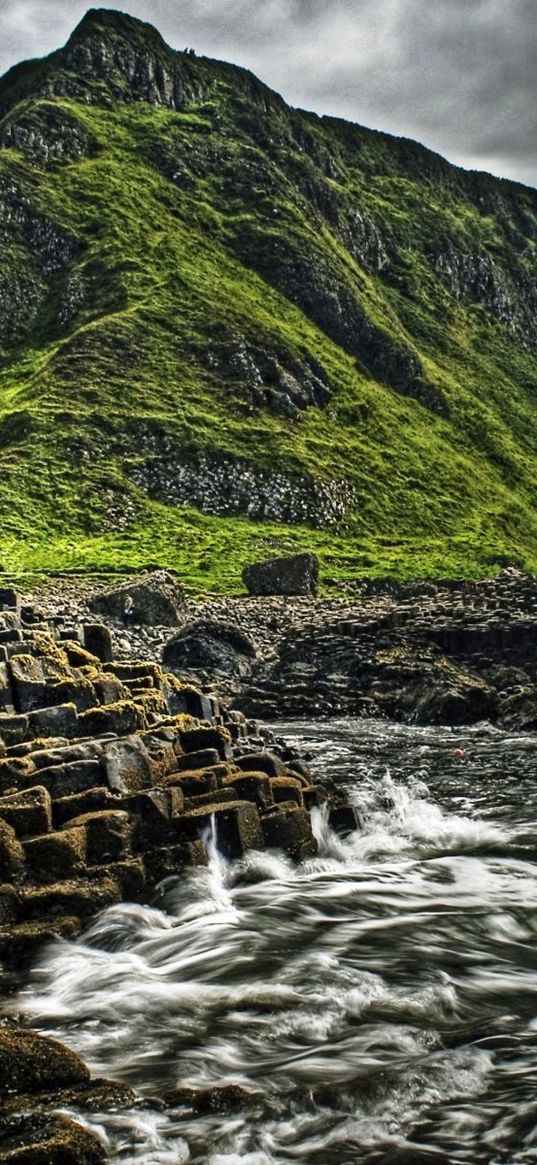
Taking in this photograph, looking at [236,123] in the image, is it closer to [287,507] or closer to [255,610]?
[287,507]

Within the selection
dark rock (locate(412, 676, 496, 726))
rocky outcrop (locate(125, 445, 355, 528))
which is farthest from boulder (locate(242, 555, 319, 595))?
rocky outcrop (locate(125, 445, 355, 528))

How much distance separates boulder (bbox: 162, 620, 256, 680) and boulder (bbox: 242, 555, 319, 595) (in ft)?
50.7

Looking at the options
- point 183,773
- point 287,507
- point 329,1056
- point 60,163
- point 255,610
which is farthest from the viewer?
point 60,163

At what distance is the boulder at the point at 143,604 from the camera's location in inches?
2207

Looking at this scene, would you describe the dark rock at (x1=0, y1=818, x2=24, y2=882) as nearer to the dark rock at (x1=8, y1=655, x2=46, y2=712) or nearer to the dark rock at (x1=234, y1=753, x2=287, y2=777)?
the dark rock at (x1=234, y1=753, x2=287, y2=777)

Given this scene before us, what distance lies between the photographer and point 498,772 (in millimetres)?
28969

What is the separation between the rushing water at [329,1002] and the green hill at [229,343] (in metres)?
51.7

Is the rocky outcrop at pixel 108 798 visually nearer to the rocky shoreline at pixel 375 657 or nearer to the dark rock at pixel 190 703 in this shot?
the dark rock at pixel 190 703

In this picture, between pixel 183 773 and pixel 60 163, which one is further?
pixel 60 163

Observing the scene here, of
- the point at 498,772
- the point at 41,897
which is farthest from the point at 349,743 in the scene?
the point at 41,897

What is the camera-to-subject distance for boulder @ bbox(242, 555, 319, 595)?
65750 millimetres

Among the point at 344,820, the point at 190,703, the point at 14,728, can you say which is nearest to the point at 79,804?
the point at 14,728

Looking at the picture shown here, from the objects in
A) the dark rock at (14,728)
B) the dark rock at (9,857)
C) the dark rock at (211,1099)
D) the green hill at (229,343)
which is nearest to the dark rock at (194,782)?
the dark rock at (14,728)

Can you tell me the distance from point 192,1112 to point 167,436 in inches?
3638
